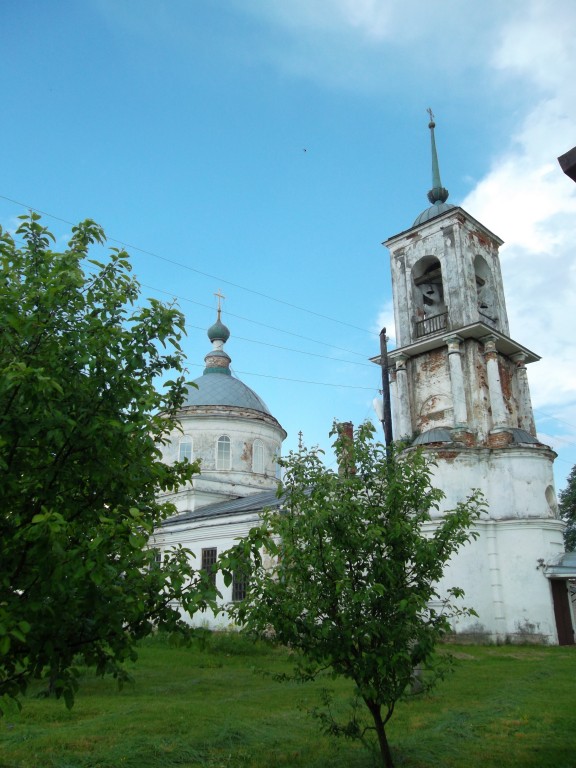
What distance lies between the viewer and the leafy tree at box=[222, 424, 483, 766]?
6.70 meters

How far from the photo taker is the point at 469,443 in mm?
23938

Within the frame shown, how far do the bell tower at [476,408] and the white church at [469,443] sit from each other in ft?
0.14

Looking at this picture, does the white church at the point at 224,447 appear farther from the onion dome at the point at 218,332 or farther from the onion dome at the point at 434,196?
the onion dome at the point at 434,196

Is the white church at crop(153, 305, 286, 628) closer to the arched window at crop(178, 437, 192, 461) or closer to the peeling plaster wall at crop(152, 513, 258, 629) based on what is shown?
the arched window at crop(178, 437, 192, 461)

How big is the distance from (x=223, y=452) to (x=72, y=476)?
3044 centimetres

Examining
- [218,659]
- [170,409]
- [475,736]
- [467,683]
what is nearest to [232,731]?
[475,736]

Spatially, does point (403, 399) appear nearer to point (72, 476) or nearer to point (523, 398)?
point (523, 398)

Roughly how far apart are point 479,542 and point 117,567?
20269 mm

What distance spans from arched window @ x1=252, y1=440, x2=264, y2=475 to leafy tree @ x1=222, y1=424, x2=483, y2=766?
27970mm

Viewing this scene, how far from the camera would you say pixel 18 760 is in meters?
7.90

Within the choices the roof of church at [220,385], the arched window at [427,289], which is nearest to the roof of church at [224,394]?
the roof of church at [220,385]

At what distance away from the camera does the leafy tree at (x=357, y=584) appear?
22.0 feet

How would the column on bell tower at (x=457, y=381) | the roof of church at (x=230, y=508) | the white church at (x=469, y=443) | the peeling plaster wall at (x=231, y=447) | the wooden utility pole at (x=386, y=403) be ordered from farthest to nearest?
the peeling plaster wall at (x=231, y=447) < the roof of church at (x=230, y=508) < the column on bell tower at (x=457, y=381) < the white church at (x=469, y=443) < the wooden utility pole at (x=386, y=403)

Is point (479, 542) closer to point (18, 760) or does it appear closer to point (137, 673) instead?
point (137, 673)
